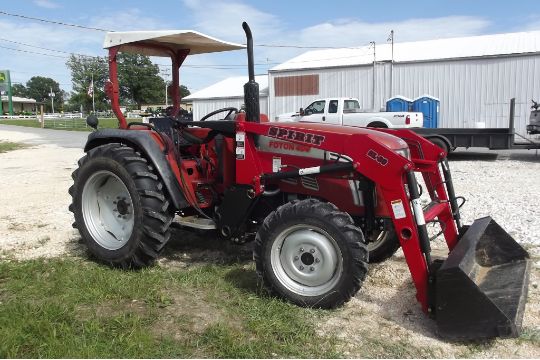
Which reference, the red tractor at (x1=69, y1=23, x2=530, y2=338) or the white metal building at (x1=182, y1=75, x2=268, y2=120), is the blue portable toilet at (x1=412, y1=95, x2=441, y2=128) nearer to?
the white metal building at (x1=182, y1=75, x2=268, y2=120)

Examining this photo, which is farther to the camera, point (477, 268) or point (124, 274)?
point (124, 274)

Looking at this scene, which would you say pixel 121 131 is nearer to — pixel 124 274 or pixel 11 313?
pixel 124 274

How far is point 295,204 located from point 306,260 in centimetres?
41

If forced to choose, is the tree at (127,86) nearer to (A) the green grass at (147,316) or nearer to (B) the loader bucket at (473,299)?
(A) the green grass at (147,316)

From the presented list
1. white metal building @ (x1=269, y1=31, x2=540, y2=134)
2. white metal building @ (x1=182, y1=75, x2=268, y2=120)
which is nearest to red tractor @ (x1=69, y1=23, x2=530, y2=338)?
white metal building @ (x1=269, y1=31, x2=540, y2=134)

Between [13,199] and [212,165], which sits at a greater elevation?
[212,165]

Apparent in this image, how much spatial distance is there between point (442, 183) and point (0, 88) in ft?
285

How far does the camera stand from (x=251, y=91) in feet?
13.6

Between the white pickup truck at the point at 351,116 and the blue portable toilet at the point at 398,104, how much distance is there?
3.09 meters

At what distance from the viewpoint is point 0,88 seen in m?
78.5

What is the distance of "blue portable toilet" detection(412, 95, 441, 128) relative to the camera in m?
21.2

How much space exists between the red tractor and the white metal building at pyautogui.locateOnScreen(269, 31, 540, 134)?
18294 millimetres

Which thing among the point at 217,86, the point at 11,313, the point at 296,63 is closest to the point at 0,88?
the point at 217,86

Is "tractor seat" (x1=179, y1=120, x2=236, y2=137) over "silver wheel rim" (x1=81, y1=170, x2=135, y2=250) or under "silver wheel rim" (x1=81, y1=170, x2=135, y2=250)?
over
